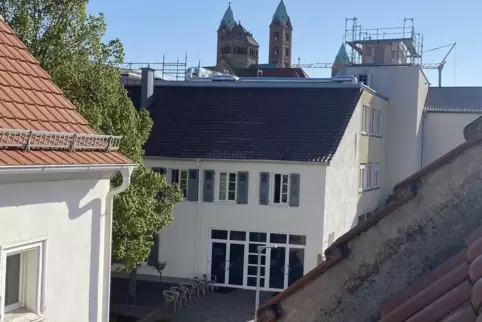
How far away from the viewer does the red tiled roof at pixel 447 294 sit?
93.0 inches

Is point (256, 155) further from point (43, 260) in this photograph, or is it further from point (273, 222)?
point (43, 260)

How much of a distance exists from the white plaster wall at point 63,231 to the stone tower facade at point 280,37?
9892 cm

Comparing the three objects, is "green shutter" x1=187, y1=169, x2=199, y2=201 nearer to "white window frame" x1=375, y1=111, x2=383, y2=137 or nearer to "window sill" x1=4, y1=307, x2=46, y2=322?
"white window frame" x1=375, y1=111, x2=383, y2=137

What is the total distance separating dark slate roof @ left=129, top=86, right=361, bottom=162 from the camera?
23.0 m

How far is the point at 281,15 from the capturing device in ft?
347

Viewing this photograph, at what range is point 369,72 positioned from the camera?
35.2 m

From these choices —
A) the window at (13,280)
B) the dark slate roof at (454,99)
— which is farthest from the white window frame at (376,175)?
the window at (13,280)

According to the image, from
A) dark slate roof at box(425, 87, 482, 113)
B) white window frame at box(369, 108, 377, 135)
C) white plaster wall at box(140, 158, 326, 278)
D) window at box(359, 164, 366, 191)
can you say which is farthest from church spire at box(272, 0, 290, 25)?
white plaster wall at box(140, 158, 326, 278)

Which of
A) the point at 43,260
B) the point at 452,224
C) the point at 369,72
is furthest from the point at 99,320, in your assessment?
the point at 369,72

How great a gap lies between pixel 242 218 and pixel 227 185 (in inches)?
55.9

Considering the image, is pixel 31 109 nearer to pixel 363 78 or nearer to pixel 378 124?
pixel 378 124

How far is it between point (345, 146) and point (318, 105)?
210 centimetres

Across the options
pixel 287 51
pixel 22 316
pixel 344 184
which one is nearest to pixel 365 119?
pixel 344 184

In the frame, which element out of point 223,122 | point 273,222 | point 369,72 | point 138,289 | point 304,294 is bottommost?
point 138,289
